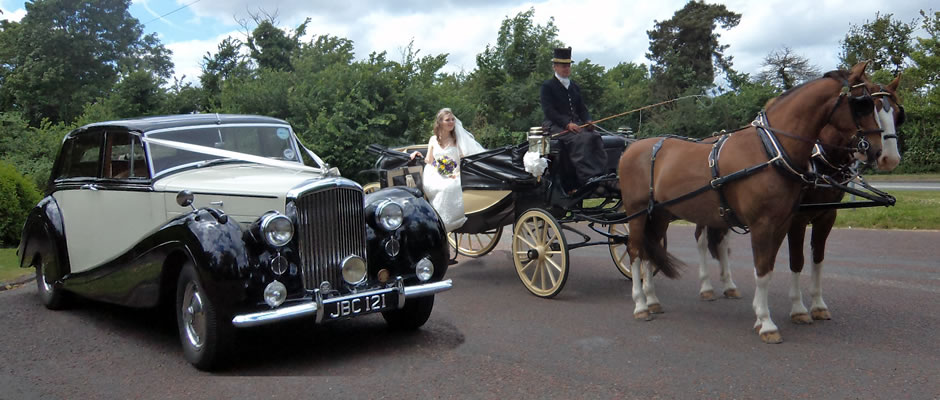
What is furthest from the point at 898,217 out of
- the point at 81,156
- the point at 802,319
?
the point at 81,156

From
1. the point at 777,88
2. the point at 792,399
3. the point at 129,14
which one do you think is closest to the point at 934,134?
the point at 777,88

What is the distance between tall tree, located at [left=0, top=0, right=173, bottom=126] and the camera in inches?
1905

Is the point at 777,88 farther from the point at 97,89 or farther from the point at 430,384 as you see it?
the point at 97,89

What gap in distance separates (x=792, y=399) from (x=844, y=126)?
2.34 meters

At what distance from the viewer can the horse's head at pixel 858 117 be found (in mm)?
4934

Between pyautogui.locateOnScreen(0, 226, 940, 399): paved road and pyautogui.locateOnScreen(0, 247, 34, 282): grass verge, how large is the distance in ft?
5.92

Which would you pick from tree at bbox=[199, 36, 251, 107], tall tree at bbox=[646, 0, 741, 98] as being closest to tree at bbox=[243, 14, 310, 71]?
tree at bbox=[199, 36, 251, 107]

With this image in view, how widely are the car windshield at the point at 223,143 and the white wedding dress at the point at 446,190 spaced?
6.25 ft

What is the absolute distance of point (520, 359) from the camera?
4.96 meters

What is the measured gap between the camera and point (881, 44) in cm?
3494

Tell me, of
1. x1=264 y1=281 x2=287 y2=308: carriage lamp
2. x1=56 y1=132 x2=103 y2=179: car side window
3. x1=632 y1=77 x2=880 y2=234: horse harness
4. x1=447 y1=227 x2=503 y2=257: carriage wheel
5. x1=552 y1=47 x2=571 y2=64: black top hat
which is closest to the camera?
x1=264 y1=281 x2=287 y2=308: carriage lamp

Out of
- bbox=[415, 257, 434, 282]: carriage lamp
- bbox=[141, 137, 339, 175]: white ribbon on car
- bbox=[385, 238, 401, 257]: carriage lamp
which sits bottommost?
bbox=[415, 257, 434, 282]: carriage lamp

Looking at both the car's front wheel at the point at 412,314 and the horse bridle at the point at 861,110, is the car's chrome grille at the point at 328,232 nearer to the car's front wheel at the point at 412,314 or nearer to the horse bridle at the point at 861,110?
the car's front wheel at the point at 412,314

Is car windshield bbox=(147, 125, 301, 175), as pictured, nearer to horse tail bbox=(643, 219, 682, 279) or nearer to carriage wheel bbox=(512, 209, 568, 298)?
carriage wheel bbox=(512, 209, 568, 298)
